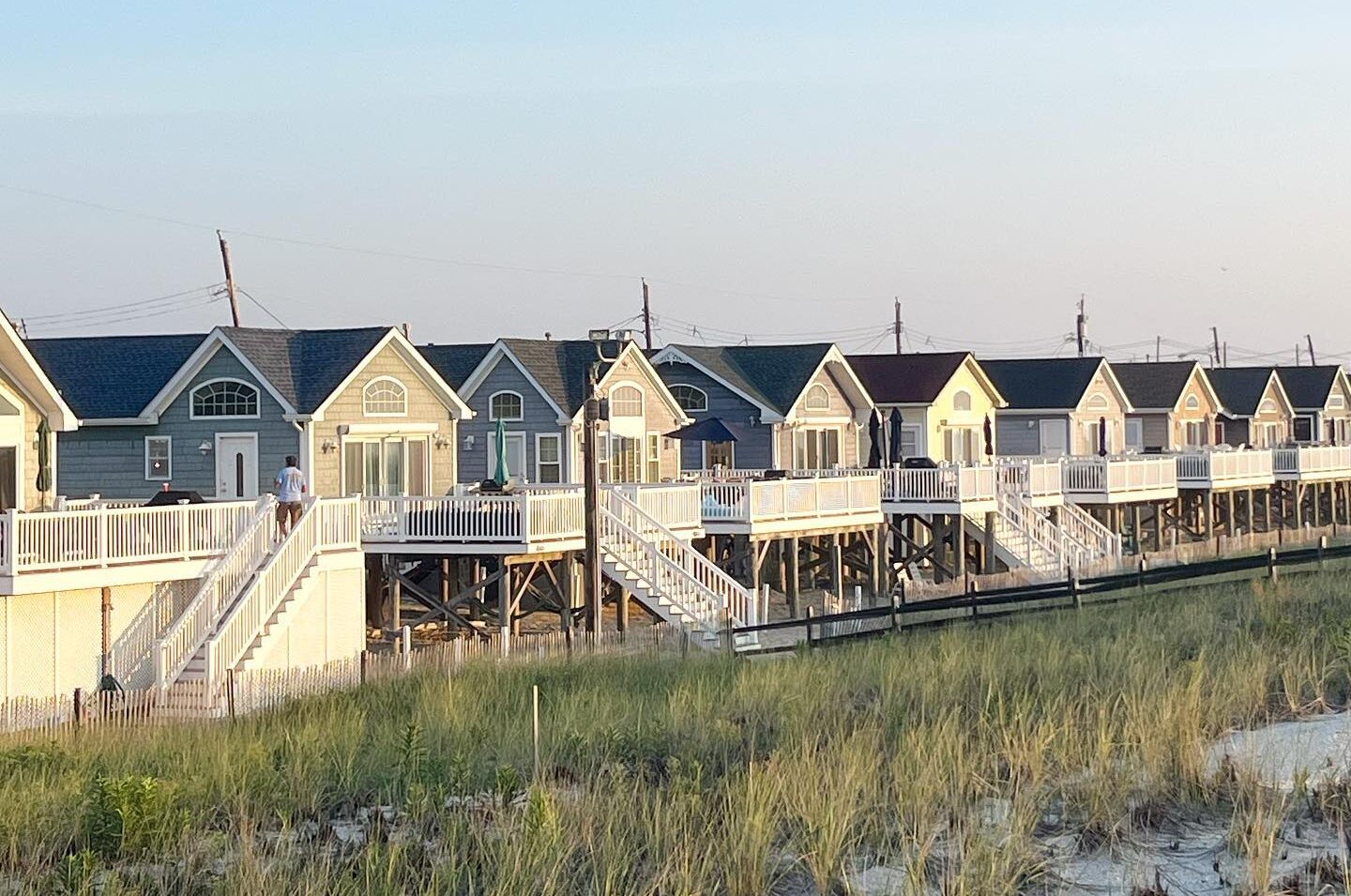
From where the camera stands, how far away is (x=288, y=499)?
2777cm

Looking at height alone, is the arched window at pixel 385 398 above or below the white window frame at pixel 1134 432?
above

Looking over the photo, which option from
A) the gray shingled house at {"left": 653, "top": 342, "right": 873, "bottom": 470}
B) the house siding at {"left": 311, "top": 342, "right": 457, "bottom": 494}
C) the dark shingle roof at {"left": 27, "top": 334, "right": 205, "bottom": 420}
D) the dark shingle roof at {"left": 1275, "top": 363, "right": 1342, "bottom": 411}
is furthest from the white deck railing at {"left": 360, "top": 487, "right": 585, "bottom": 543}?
the dark shingle roof at {"left": 1275, "top": 363, "right": 1342, "bottom": 411}

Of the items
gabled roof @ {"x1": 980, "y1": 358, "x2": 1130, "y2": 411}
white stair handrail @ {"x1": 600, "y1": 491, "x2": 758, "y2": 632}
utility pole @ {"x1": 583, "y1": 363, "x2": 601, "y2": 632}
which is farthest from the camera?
gabled roof @ {"x1": 980, "y1": 358, "x2": 1130, "y2": 411}

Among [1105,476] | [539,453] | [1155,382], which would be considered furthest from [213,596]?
[1155,382]

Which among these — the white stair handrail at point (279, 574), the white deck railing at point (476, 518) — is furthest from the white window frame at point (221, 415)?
Result: the white stair handrail at point (279, 574)

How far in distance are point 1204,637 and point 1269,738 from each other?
6825 mm

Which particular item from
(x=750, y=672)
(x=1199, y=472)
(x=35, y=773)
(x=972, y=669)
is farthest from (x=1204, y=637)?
(x=1199, y=472)

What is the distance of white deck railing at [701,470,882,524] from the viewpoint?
36.8 meters

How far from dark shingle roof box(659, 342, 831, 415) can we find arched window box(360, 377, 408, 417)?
1328 centimetres

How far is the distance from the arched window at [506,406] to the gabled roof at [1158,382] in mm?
27754

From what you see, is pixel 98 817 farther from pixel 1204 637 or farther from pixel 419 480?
pixel 419 480

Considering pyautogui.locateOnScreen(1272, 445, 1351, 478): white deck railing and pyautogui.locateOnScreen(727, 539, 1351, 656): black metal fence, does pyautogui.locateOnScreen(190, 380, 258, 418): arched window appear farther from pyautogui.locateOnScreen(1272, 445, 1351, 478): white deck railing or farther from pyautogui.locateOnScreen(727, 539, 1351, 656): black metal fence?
pyautogui.locateOnScreen(1272, 445, 1351, 478): white deck railing

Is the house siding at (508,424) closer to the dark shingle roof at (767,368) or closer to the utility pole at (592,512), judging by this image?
the dark shingle roof at (767,368)

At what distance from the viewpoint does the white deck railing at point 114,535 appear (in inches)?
916
